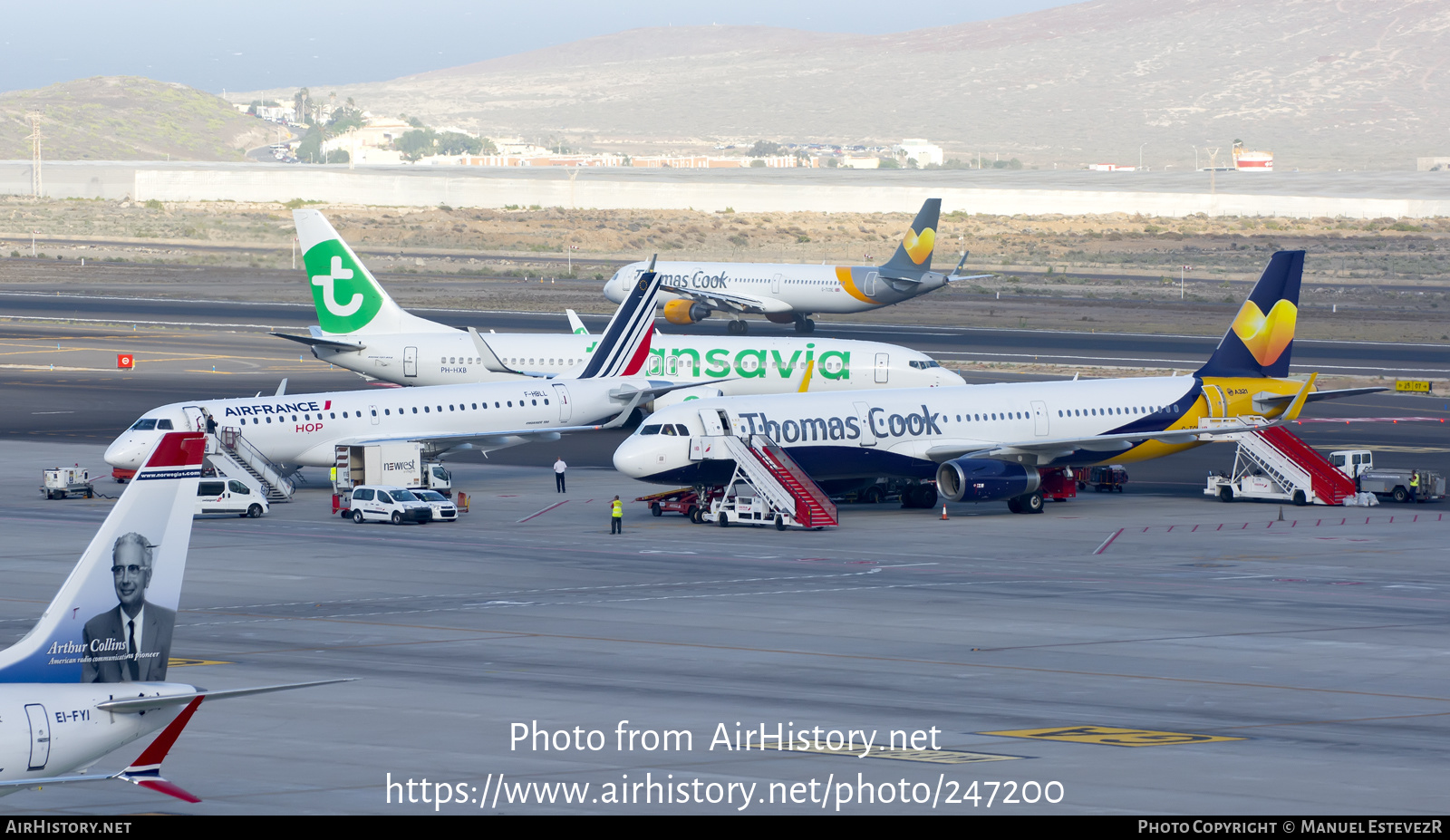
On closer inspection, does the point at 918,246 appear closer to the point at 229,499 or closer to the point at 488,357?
the point at 488,357

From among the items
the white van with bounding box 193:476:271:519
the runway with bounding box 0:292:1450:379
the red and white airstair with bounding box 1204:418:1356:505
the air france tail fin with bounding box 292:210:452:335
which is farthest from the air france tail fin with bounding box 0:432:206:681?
the runway with bounding box 0:292:1450:379

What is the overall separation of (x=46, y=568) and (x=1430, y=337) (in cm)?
9528

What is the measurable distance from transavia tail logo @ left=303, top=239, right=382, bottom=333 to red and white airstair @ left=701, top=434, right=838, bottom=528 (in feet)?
91.4

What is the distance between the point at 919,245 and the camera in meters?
117

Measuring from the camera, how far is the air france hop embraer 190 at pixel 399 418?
204ft

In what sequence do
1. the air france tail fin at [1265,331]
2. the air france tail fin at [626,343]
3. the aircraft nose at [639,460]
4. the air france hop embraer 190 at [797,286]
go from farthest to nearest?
the air france hop embraer 190 at [797,286]
the air france tail fin at [626,343]
the air france tail fin at [1265,331]
the aircraft nose at [639,460]

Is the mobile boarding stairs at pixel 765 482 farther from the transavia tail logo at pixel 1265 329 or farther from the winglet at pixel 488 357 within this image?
the winglet at pixel 488 357

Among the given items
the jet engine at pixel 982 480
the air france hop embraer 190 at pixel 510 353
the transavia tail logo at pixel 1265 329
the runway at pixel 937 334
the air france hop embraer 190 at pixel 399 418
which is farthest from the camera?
A: the runway at pixel 937 334

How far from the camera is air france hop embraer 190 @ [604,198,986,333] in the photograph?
11631 centimetres

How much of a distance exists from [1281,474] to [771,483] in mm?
18752

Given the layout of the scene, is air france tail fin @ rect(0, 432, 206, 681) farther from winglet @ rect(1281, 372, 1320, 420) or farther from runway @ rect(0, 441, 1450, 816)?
winglet @ rect(1281, 372, 1320, 420)

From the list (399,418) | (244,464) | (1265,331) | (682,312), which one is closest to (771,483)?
(399,418)

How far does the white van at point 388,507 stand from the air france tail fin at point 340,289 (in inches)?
886

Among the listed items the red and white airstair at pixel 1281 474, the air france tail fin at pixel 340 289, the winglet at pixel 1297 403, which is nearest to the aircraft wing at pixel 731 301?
the air france tail fin at pixel 340 289
